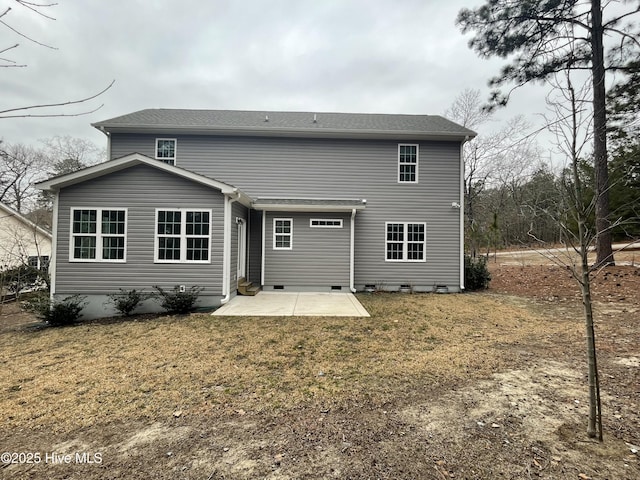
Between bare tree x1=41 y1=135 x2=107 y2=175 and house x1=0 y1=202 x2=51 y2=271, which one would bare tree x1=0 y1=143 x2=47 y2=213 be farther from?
house x1=0 y1=202 x2=51 y2=271

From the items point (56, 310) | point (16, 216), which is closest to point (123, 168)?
point (56, 310)

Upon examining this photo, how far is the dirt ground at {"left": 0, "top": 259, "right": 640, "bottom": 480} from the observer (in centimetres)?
220

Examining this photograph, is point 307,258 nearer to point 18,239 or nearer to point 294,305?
point 294,305

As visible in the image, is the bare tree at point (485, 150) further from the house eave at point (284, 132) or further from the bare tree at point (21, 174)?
the bare tree at point (21, 174)

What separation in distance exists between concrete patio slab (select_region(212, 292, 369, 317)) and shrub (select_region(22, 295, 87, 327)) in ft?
11.3

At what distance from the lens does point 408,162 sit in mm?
11055

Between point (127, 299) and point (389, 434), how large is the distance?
25.3 ft

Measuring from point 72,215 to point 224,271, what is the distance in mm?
4381

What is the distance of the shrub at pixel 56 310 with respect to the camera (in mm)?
6984

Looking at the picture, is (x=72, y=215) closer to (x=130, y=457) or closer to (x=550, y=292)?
(x=130, y=457)

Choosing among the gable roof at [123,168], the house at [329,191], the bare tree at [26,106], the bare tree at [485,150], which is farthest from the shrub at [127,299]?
the bare tree at [485,150]

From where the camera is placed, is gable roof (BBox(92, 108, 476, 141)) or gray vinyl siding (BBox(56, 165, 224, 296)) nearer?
gray vinyl siding (BBox(56, 165, 224, 296))

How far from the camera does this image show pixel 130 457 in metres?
2.36

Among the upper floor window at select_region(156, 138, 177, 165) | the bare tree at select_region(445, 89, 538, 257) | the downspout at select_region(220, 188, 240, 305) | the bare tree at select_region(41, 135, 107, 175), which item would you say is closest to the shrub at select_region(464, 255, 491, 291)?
the bare tree at select_region(445, 89, 538, 257)
